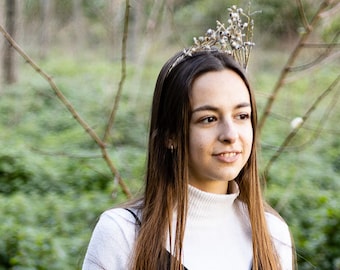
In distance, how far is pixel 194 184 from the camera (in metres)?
1.78

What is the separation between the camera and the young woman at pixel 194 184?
65.7 inches

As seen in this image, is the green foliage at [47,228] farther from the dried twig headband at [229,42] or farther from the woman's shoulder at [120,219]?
the dried twig headband at [229,42]

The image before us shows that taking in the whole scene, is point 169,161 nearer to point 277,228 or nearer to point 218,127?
point 218,127

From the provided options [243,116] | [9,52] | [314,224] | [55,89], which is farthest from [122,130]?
[243,116]

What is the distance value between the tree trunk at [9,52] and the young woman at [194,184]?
432 cm

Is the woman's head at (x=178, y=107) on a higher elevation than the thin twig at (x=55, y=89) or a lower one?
lower

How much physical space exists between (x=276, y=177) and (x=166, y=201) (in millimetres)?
5172

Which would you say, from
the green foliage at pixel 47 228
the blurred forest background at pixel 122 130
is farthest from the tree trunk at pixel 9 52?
the green foliage at pixel 47 228

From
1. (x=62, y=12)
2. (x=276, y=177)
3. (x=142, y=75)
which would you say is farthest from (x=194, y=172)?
(x=62, y=12)

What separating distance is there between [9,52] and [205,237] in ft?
24.5

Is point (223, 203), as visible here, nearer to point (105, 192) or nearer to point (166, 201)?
point (166, 201)

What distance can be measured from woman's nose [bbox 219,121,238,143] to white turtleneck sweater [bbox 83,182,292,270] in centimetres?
20

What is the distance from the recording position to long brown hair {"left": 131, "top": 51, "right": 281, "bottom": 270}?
5.52 feet

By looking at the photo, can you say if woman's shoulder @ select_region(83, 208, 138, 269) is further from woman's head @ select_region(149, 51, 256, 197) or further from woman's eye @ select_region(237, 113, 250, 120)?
woman's eye @ select_region(237, 113, 250, 120)
